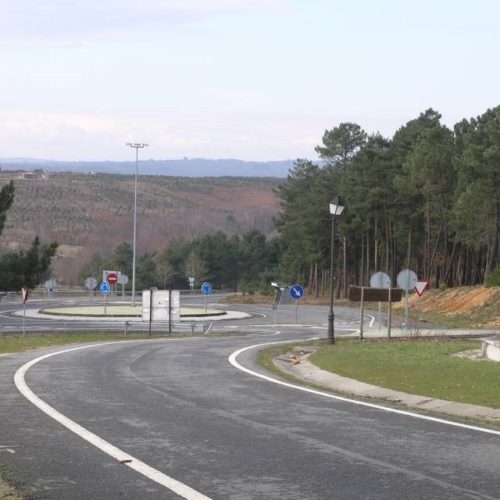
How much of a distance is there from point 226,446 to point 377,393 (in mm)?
6257

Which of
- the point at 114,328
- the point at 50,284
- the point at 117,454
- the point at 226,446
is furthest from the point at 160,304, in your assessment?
the point at 50,284

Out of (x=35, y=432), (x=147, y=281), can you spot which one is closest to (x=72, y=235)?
(x=147, y=281)

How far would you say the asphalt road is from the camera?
8.00 meters

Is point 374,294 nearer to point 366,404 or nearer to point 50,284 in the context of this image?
point 366,404

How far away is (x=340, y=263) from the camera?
116062mm

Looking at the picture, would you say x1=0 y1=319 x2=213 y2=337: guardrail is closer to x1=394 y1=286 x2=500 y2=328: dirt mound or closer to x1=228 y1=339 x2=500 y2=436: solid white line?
x1=394 y1=286 x2=500 y2=328: dirt mound

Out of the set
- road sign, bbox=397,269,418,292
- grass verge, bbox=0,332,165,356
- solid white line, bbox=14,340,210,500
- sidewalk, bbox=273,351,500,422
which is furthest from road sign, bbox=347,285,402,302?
solid white line, bbox=14,340,210,500

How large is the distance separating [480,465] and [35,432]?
5.05 m

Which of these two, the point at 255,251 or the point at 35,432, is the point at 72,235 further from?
the point at 35,432

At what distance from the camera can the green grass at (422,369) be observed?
15.2 metres

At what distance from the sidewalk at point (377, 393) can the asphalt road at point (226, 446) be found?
3.56 feet

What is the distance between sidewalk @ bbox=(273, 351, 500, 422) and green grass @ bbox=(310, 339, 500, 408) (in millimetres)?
→ 272

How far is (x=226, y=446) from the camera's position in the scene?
10016 mm

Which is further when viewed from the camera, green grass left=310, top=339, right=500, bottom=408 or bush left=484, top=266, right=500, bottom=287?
bush left=484, top=266, right=500, bottom=287
